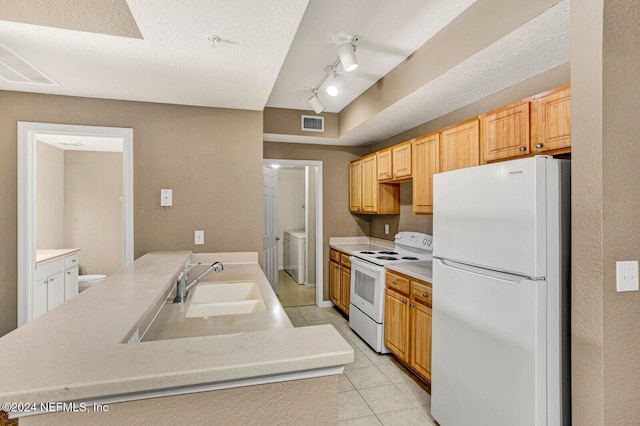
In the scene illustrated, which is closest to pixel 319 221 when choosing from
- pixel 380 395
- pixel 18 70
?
pixel 380 395

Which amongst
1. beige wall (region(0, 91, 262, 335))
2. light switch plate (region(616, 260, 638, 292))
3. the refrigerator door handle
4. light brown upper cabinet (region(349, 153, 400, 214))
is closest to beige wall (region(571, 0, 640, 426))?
light switch plate (region(616, 260, 638, 292))

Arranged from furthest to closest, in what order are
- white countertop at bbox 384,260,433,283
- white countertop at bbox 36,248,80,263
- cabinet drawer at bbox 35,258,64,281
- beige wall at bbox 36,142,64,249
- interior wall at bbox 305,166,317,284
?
interior wall at bbox 305,166,317,284 → beige wall at bbox 36,142,64,249 → white countertop at bbox 36,248,80,263 → cabinet drawer at bbox 35,258,64,281 → white countertop at bbox 384,260,433,283

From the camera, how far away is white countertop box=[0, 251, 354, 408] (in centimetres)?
70

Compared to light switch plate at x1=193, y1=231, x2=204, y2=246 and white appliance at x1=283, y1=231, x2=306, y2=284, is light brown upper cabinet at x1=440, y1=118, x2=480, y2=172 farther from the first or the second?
white appliance at x1=283, y1=231, x2=306, y2=284

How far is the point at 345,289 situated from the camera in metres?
4.12

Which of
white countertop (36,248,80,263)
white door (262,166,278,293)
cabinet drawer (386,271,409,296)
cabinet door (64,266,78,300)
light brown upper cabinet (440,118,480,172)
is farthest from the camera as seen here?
white door (262,166,278,293)

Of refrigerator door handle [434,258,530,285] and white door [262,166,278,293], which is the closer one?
refrigerator door handle [434,258,530,285]

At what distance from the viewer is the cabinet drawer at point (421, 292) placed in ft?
8.04

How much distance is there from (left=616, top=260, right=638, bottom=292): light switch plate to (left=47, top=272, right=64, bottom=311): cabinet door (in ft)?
14.9

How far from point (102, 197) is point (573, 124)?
579 cm

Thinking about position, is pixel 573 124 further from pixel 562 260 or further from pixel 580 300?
pixel 580 300

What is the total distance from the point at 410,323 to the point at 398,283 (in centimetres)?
35

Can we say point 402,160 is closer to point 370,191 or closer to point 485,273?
point 370,191

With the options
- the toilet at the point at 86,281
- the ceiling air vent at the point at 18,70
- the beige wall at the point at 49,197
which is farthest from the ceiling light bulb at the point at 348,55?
the toilet at the point at 86,281
